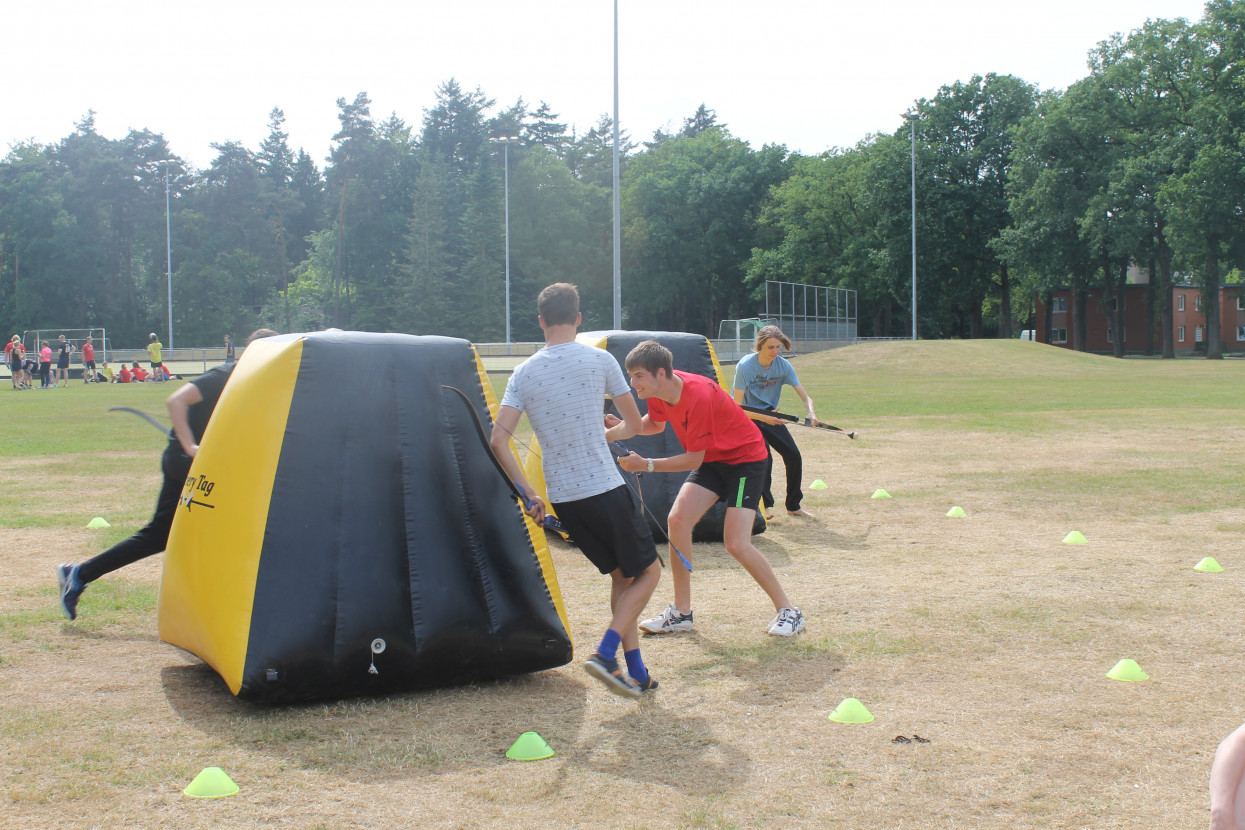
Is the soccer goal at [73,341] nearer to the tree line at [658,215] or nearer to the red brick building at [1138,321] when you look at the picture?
the tree line at [658,215]

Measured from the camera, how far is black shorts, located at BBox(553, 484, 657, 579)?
4.85 metres

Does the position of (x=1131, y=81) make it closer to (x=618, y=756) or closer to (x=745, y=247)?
(x=745, y=247)

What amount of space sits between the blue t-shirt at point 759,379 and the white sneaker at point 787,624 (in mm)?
3715

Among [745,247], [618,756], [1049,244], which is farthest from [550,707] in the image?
[745,247]

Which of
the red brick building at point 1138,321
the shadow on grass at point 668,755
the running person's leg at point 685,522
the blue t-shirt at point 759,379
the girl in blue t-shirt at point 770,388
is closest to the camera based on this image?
the shadow on grass at point 668,755

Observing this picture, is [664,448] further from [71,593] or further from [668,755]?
[668,755]

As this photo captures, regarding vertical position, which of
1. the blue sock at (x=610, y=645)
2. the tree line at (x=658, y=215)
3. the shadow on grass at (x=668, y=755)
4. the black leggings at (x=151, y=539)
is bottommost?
the shadow on grass at (x=668, y=755)

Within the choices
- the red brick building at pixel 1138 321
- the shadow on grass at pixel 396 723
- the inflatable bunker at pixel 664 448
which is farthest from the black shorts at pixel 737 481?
the red brick building at pixel 1138 321

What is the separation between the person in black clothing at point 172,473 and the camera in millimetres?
5887

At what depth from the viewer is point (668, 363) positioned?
5.33 metres

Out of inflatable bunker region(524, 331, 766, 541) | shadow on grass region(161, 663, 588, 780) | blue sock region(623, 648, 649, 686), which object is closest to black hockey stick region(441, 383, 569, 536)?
blue sock region(623, 648, 649, 686)

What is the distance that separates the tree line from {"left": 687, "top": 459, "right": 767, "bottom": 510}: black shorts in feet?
182

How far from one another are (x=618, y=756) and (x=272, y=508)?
196 cm

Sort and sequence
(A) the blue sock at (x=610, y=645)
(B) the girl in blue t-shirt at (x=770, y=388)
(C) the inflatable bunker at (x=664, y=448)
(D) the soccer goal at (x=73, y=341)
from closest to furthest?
(A) the blue sock at (x=610, y=645) < (C) the inflatable bunker at (x=664, y=448) < (B) the girl in blue t-shirt at (x=770, y=388) < (D) the soccer goal at (x=73, y=341)
